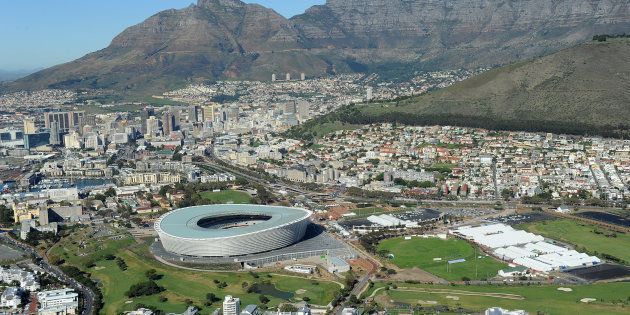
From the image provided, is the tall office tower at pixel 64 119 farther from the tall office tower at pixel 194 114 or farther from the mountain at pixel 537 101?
the mountain at pixel 537 101

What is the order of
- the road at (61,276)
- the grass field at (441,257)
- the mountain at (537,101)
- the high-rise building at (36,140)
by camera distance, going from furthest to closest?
the high-rise building at (36,140), the mountain at (537,101), the grass field at (441,257), the road at (61,276)

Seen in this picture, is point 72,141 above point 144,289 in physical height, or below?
above

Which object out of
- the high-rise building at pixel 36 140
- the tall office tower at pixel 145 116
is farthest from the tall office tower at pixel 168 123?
the high-rise building at pixel 36 140

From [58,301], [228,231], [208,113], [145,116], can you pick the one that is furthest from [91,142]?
[58,301]

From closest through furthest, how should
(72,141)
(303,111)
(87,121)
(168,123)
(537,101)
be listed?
(537,101) < (72,141) < (168,123) < (87,121) < (303,111)

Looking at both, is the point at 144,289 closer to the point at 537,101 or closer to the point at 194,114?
the point at 537,101

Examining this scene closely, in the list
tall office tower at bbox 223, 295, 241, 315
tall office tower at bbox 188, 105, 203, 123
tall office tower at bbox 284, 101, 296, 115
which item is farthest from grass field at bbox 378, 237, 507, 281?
tall office tower at bbox 188, 105, 203, 123

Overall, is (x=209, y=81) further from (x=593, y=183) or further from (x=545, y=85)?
(x=593, y=183)
